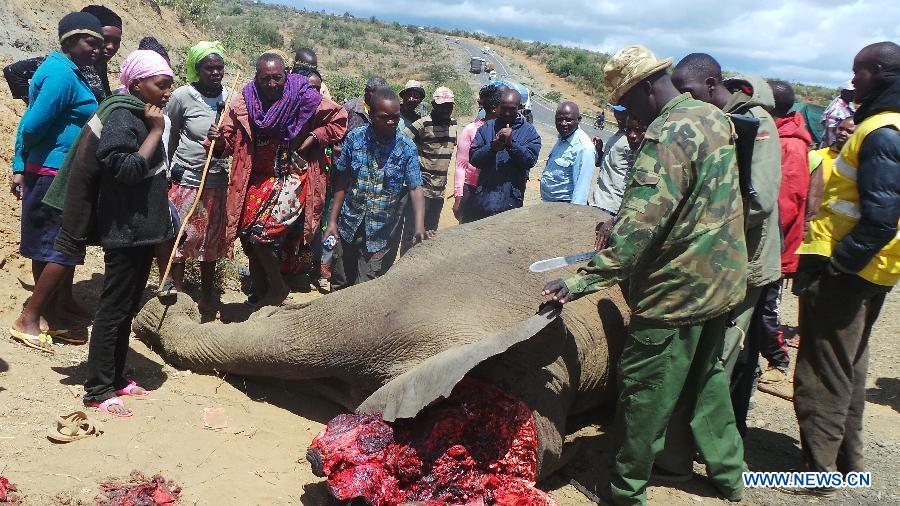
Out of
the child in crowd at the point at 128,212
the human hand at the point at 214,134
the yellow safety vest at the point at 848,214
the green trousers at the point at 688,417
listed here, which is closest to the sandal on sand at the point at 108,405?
the child in crowd at the point at 128,212

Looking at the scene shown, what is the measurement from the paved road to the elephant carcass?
17.9 meters

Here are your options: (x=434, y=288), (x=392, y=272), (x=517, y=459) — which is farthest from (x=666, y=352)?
(x=392, y=272)

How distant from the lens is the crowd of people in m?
3.37

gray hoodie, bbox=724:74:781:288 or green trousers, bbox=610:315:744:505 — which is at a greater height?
gray hoodie, bbox=724:74:781:288

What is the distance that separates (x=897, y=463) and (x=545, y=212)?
2672 mm

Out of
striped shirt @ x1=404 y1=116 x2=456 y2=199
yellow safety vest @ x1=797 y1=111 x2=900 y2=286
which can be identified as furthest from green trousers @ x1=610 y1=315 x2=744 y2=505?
striped shirt @ x1=404 y1=116 x2=456 y2=199

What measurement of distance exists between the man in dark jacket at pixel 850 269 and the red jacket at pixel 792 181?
1.69 ft

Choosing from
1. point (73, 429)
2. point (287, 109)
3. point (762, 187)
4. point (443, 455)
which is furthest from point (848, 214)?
point (73, 429)

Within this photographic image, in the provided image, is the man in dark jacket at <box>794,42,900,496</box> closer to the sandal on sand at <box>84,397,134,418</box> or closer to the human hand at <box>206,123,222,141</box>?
the sandal on sand at <box>84,397,134,418</box>

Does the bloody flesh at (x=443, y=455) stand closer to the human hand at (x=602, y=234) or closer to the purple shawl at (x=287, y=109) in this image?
the human hand at (x=602, y=234)

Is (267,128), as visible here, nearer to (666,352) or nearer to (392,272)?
(392,272)

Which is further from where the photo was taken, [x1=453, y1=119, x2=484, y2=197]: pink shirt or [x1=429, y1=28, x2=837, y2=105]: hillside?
[x1=429, y1=28, x2=837, y2=105]: hillside

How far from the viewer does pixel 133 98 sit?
3883mm

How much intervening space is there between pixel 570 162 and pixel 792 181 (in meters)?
1.83
